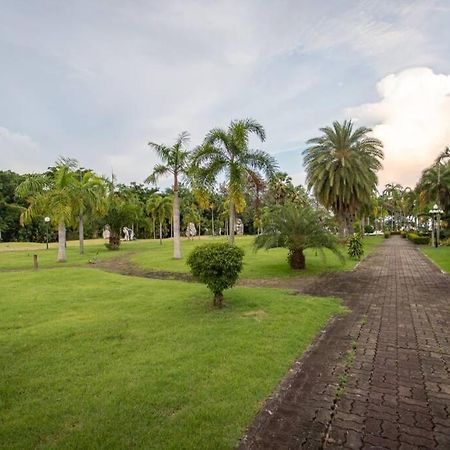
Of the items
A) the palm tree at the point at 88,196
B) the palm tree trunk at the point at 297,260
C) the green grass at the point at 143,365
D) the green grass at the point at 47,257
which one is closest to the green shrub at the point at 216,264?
the green grass at the point at 143,365

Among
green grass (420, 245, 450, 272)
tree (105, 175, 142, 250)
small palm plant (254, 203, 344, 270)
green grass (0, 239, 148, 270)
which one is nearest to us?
small palm plant (254, 203, 344, 270)

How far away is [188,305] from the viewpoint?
815 centimetres

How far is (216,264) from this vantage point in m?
7.44

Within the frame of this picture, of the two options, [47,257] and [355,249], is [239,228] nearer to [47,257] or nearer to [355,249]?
[47,257]

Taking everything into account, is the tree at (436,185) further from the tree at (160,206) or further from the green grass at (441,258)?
the tree at (160,206)

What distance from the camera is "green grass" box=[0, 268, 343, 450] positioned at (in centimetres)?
328

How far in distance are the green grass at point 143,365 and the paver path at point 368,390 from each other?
1.04 ft

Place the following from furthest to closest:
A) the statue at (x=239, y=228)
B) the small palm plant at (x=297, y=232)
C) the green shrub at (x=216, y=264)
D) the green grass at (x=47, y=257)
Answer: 1. the statue at (x=239, y=228)
2. the green grass at (x=47, y=257)
3. the small palm plant at (x=297, y=232)
4. the green shrub at (x=216, y=264)

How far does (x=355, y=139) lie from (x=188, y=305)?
2749cm

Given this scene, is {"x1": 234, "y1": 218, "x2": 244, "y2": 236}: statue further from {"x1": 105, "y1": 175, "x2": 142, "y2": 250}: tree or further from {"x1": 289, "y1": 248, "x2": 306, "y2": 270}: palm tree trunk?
{"x1": 289, "y1": 248, "x2": 306, "y2": 270}: palm tree trunk

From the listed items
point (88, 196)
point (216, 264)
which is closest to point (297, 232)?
point (216, 264)

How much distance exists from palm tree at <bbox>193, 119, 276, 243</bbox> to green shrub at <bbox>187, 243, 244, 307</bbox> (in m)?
7.97

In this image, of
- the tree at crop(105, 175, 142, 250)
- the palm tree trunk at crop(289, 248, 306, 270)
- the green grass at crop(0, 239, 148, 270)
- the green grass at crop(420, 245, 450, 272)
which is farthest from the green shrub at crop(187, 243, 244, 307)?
the tree at crop(105, 175, 142, 250)

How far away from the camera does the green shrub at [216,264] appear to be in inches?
295
